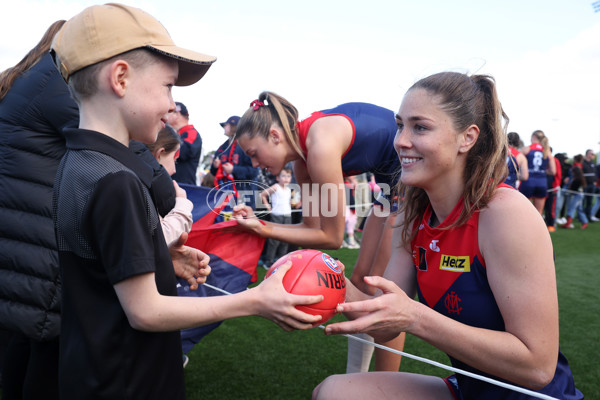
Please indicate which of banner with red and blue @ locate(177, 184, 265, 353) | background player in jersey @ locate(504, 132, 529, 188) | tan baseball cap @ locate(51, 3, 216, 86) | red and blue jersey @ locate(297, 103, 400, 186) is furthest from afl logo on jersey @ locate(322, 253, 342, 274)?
banner with red and blue @ locate(177, 184, 265, 353)

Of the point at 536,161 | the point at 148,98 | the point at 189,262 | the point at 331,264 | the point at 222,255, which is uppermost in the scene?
the point at 148,98

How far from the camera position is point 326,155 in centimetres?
297

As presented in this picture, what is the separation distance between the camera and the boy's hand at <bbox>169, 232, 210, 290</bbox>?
2.15m

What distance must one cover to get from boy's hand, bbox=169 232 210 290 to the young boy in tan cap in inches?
22.1

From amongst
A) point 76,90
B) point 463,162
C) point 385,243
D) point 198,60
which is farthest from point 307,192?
point 76,90

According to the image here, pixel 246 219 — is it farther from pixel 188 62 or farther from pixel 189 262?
pixel 188 62

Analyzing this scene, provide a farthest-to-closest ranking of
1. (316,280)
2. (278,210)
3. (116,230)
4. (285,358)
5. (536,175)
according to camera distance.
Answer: (536,175), (278,210), (285,358), (316,280), (116,230)

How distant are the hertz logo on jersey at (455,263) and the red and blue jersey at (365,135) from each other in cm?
131

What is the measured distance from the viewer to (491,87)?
6.51 feet

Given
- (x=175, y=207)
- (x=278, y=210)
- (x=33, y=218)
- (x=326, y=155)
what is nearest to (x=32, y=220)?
(x=33, y=218)

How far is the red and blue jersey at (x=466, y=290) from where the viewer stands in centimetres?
177

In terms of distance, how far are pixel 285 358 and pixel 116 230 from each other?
3227mm

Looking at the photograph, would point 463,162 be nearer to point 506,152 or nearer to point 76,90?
point 506,152

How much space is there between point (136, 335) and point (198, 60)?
0.98m
